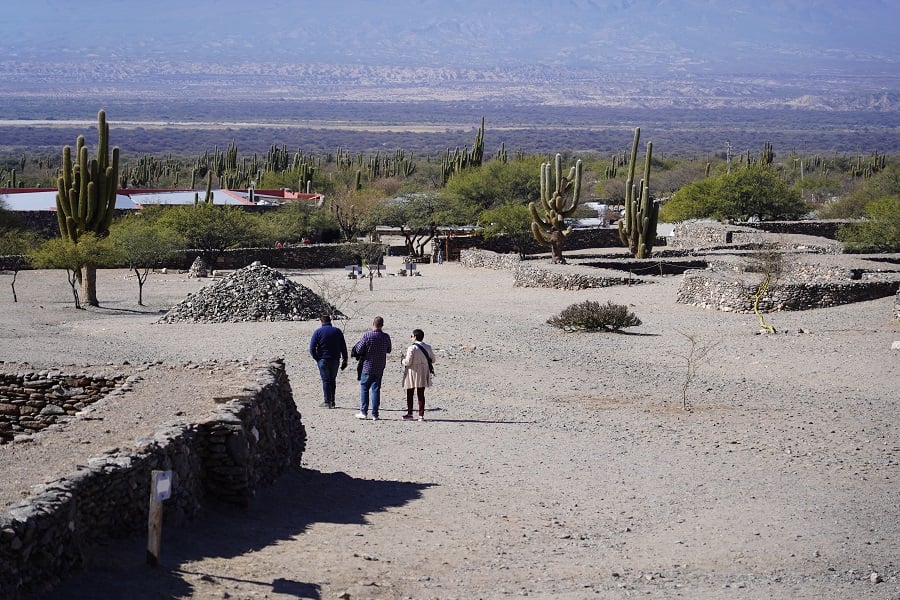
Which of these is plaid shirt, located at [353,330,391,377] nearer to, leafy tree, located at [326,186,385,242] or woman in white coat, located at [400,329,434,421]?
woman in white coat, located at [400,329,434,421]

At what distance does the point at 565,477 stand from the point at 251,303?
17572mm

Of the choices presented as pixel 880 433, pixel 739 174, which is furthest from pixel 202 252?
pixel 880 433

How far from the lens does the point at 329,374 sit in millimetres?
17172

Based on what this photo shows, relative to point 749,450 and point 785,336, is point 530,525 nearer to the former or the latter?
point 749,450

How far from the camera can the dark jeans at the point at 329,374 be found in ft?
55.9

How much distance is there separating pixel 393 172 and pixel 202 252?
5396 centimetres

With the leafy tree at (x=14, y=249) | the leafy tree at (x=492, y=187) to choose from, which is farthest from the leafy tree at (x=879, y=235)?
the leafy tree at (x=14, y=249)

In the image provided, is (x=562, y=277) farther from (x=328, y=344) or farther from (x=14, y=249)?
(x=328, y=344)

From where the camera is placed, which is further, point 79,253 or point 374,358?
point 79,253

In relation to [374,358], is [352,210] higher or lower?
lower

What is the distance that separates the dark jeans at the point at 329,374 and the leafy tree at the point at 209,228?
31.6 metres

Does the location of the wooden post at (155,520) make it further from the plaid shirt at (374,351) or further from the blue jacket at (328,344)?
the blue jacket at (328,344)

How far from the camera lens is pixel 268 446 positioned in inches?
469

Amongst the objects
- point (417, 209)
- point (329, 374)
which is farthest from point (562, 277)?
point (329, 374)
